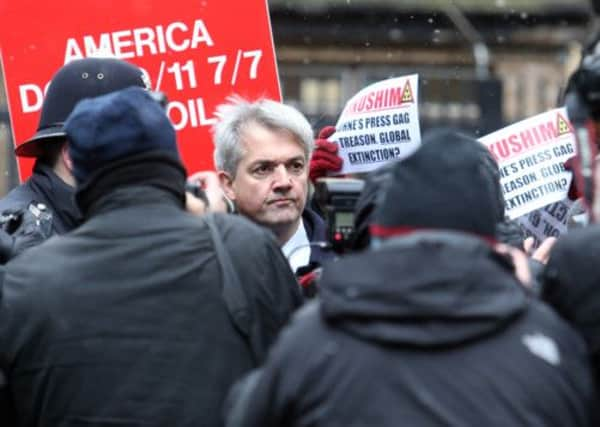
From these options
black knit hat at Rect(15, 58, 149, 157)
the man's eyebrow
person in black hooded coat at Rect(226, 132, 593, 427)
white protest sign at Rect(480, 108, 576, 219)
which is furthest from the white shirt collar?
person in black hooded coat at Rect(226, 132, 593, 427)

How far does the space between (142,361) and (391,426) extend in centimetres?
99

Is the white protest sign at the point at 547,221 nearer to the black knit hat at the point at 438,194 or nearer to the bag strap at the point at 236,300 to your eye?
the bag strap at the point at 236,300

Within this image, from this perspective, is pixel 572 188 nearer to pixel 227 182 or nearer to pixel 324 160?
pixel 324 160

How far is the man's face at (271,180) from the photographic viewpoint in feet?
21.2

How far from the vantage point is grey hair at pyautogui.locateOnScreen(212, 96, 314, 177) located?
6527 mm

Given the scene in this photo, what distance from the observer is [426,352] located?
3.70m

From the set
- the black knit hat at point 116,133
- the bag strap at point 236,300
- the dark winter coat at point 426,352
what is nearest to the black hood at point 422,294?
the dark winter coat at point 426,352

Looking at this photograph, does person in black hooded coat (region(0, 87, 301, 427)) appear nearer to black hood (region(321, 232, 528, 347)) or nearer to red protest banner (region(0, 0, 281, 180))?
black hood (region(321, 232, 528, 347))

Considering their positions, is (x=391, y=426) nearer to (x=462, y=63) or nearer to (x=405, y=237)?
(x=405, y=237)

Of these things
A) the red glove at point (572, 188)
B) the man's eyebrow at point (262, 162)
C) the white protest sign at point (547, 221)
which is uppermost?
the man's eyebrow at point (262, 162)

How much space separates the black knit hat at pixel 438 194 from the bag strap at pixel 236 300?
2.45 feet

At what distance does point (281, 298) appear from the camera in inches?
Answer: 184

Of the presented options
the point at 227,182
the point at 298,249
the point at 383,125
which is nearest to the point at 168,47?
the point at 227,182

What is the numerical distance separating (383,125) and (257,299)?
6.59 feet
